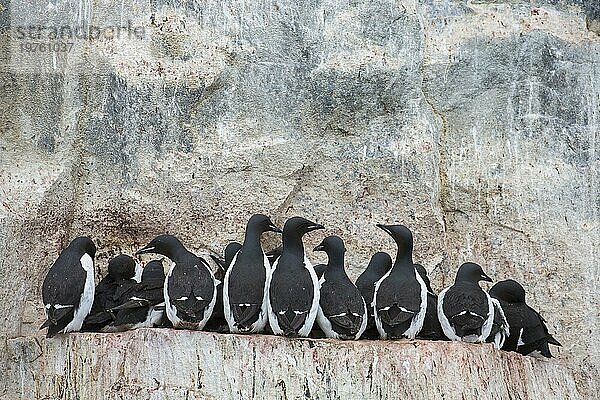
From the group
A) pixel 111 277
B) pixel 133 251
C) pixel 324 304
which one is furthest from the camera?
pixel 133 251

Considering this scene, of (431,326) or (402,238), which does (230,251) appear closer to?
(402,238)

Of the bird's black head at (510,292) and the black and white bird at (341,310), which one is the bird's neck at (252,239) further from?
the bird's black head at (510,292)

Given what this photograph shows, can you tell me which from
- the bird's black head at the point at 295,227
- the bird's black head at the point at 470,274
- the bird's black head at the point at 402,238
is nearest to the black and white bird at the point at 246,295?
the bird's black head at the point at 295,227

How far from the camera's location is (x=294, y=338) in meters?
7.27

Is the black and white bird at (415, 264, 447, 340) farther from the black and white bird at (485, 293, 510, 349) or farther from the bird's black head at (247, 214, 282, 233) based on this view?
the bird's black head at (247, 214, 282, 233)

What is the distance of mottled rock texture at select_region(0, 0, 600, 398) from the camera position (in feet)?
30.9

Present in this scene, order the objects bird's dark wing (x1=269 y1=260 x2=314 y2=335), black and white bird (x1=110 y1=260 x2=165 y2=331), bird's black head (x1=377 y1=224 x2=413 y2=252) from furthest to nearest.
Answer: bird's black head (x1=377 y1=224 x2=413 y2=252) < black and white bird (x1=110 y1=260 x2=165 y2=331) < bird's dark wing (x1=269 y1=260 x2=314 y2=335)

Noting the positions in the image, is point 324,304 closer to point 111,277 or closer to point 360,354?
point 360,354

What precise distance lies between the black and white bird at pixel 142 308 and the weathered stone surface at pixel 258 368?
1.74 ft

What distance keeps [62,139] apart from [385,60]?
2.67 metres

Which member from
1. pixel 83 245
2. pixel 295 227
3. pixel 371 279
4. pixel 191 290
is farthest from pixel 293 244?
pixel 83 245

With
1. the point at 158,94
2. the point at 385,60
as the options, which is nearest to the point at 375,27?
the point at 385,60

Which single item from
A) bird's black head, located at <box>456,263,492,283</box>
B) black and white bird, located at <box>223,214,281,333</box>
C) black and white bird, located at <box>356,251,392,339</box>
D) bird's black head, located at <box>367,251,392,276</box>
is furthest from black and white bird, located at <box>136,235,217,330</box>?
bird's black head, located at <box>456,263,492,283</box>

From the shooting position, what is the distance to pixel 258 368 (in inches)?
280
